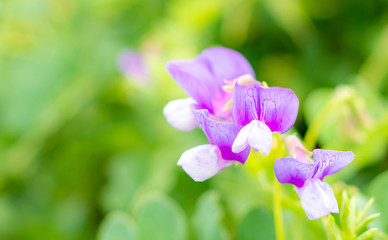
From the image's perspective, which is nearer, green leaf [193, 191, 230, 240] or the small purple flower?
green leaf [193, 191, 230, 240]

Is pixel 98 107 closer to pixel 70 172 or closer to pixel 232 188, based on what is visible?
pixel 70 172

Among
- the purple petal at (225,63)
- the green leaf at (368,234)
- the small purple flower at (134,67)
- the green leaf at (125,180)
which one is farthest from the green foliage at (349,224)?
the small purple flower at (134,67)

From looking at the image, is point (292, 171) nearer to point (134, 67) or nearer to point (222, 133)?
point (222, 133)

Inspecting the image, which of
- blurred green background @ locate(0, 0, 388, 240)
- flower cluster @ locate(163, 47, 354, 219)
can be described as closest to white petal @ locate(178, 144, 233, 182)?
flower cluster @ locate(163, 47, 354, 219)

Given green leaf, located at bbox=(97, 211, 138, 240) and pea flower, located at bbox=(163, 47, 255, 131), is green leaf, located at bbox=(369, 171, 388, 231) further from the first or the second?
green leaf, located at bbox=(97, 211, 138, 240)

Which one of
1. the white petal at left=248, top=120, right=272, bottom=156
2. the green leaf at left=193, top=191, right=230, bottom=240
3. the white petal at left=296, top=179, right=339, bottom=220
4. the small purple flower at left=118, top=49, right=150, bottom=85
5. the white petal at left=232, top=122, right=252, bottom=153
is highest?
the white petal at left=248, top=120, right=272, bottom=156

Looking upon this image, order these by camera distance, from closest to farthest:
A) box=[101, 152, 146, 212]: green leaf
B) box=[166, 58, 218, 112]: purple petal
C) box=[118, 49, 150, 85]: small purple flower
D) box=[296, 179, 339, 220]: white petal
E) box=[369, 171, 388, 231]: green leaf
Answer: box=[296, 179, 339, 220]: white petal
box=[166, 58, 218, 112]: purple petal
box=[369, 171, 388, 231]: green leaf
box=[101, 152, 146, 212]: green leaf
box=[118, 49, 150, 85]: small purple flower

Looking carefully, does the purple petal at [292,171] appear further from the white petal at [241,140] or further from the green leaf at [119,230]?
the green leaf at [119,230]
